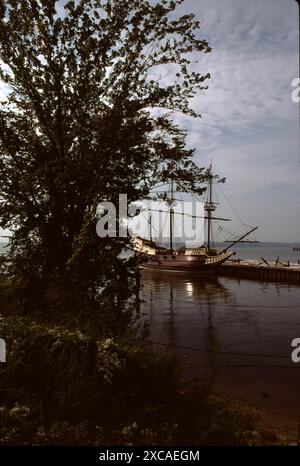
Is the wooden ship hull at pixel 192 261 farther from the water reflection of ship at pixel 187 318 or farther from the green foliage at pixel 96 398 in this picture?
the green foliage at pixel 96 398

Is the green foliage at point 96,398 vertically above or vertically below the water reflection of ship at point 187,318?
above

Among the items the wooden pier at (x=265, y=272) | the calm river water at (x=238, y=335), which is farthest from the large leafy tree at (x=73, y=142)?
the wooden pier at (x=265, y=272)

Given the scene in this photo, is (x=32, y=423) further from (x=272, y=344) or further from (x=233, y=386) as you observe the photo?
(x=272, y=344)

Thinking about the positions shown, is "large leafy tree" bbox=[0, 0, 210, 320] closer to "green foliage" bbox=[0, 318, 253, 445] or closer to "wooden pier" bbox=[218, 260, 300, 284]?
"green foliage" bbox=[0, 318, 253, 445]

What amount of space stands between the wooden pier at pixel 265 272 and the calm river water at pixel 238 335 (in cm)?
805

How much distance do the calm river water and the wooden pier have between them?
8.05 meters

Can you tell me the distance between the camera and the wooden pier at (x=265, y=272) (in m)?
47.2

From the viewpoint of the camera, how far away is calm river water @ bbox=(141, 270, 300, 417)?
1245 cm

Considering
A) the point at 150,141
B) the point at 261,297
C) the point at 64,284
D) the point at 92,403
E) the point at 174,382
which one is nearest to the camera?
the point at 92,403

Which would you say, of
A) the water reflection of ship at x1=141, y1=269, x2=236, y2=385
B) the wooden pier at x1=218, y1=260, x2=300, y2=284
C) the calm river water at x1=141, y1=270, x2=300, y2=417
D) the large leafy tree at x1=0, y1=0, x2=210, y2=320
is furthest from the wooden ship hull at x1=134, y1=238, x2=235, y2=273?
the large leafy tree at x1=0, y1=0, x2=210, y2=320

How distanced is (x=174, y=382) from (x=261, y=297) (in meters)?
29.5

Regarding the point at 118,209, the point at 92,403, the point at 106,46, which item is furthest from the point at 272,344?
the point at 106,46

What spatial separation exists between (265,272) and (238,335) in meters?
33.0

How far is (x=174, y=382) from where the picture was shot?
764 cm
